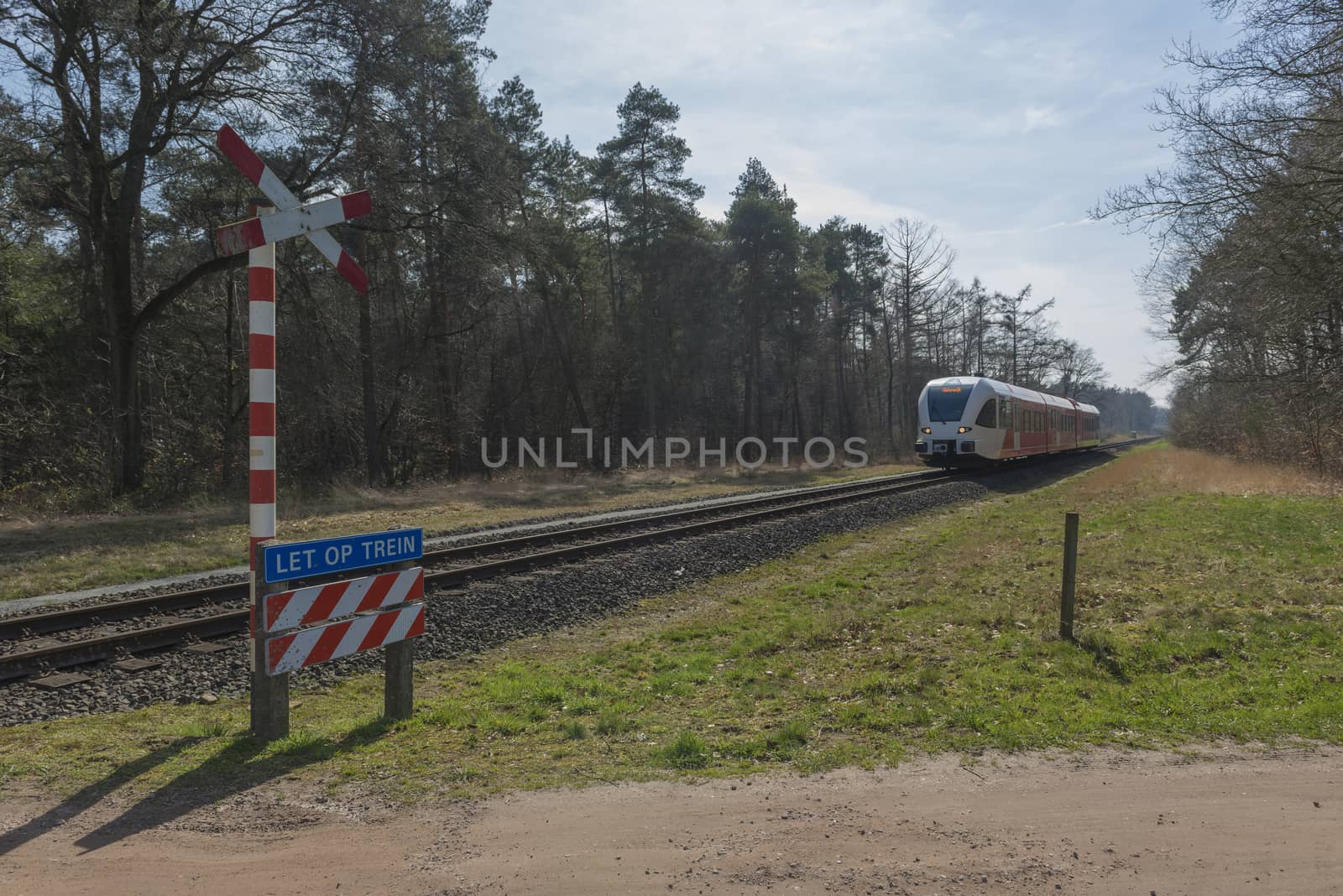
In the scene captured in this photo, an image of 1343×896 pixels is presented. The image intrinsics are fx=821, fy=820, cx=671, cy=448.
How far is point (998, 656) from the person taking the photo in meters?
6.53

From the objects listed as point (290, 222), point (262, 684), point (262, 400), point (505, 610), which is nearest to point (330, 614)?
point (262, 684)

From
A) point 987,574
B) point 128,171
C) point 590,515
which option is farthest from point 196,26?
point 987,574

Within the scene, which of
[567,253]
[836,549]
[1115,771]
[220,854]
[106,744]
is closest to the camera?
[220,854]

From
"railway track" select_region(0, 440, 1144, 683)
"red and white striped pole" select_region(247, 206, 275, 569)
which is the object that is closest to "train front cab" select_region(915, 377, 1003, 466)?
"railway track" select_region(0, 440, 1144, 683)

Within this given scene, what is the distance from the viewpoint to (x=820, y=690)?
586cm

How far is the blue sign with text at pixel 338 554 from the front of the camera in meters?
4.80

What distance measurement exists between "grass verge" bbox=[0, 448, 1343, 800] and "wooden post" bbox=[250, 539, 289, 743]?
0.47 ft

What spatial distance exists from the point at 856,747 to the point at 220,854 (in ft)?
10.6

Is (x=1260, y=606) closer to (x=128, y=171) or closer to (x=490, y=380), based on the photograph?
(x=128, y=171)

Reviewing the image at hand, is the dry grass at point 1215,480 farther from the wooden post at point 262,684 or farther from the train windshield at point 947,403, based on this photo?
the wooden post at point 262,684

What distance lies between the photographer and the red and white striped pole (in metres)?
4.89

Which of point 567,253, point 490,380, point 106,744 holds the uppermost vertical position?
point 567,253

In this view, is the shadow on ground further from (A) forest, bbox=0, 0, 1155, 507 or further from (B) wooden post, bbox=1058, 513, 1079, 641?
(A) forest, bbox=0, 0, 1155, 507

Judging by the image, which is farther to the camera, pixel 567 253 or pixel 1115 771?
pixel 567 253
